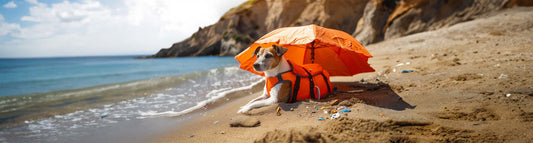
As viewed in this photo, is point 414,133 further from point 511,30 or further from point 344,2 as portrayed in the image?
point 344,2

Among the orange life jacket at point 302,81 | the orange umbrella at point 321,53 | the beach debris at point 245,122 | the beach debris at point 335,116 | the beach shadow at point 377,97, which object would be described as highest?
the orange umbrella at point 321,53

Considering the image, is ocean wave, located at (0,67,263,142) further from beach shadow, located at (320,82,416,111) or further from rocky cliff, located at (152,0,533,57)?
rocky cliff, located at (152,0,533,57)

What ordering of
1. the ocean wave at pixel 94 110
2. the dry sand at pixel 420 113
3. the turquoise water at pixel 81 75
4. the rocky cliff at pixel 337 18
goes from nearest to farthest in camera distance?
the dry sand at pixel 420 113 → the ocean wave at pixel 94 110 → the turquoise water at pixel 81 75 → the rocky cliff at pixel 337 18

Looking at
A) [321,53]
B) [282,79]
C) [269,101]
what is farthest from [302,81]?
[321,53]

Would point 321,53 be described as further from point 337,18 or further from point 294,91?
point 337,18

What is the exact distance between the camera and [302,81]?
3.72m

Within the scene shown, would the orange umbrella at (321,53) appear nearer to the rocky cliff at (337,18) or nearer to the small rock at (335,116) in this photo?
the small rock at (335,116)

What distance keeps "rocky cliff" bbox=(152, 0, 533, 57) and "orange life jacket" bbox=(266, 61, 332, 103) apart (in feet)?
39.5

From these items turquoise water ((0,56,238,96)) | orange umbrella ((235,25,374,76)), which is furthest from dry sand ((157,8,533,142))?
turquoise water ((0,56,238,96))

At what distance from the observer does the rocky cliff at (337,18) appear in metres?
12.5

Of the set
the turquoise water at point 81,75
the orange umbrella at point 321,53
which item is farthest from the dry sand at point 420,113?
the turquoise water at point 81,75

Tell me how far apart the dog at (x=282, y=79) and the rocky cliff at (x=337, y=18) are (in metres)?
12.3

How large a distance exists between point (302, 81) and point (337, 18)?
31266mm

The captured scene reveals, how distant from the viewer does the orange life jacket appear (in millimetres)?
3627
